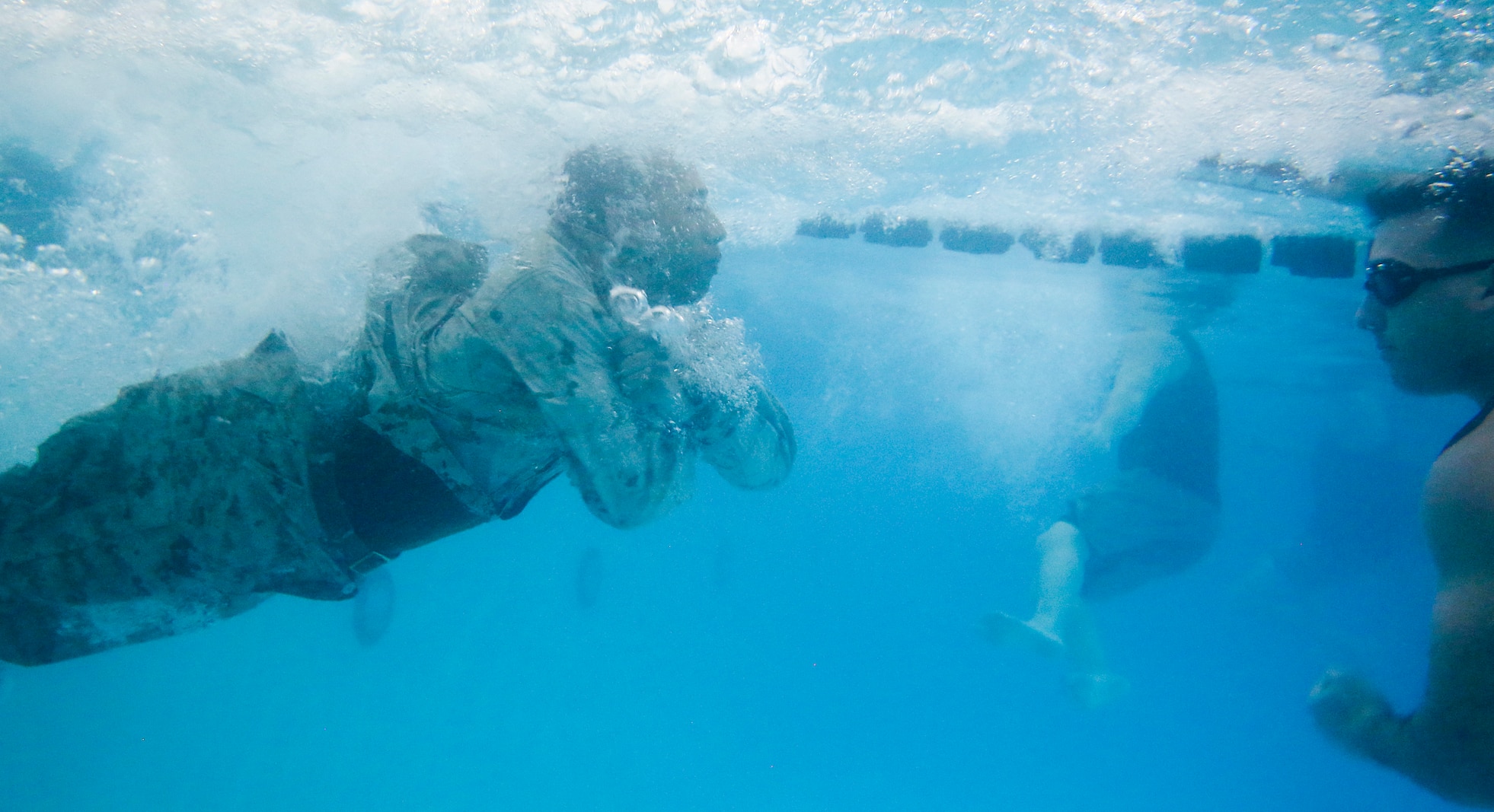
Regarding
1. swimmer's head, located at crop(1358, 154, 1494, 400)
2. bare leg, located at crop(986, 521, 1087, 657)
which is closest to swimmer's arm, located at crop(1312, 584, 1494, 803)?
swimmer's head, located at crop(1358, 154, 1494, 400)

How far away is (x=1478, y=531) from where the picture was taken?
6.19ft

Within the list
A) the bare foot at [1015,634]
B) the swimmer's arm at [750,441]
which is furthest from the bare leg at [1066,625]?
the swimmer's arm at [750,441]

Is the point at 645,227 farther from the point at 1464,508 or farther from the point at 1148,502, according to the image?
the point at 1148,502

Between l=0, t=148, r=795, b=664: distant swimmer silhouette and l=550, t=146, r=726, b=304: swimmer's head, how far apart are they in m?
0.09

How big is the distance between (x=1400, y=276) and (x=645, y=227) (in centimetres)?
407

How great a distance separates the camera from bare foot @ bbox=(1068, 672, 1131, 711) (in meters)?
16.1

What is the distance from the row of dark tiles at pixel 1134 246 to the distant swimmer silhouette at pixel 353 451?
1008 centimetres

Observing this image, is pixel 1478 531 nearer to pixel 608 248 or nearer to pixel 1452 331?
pixel 1452 331

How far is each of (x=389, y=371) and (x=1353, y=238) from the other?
13711mm

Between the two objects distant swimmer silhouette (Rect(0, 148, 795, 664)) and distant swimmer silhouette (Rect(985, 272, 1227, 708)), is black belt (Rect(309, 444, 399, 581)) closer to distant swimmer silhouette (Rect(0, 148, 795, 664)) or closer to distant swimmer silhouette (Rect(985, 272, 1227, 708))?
distant swimmer silhouette (Rect(0, 148, 795, 664))

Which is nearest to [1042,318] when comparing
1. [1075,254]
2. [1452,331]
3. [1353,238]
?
[1075,254]

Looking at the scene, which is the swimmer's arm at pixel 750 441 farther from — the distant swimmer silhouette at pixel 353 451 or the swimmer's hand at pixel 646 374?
the swimmer's hand at pixel 646 374

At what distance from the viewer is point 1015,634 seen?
14.1 m

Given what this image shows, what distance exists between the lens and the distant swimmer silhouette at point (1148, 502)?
44.0 ft
